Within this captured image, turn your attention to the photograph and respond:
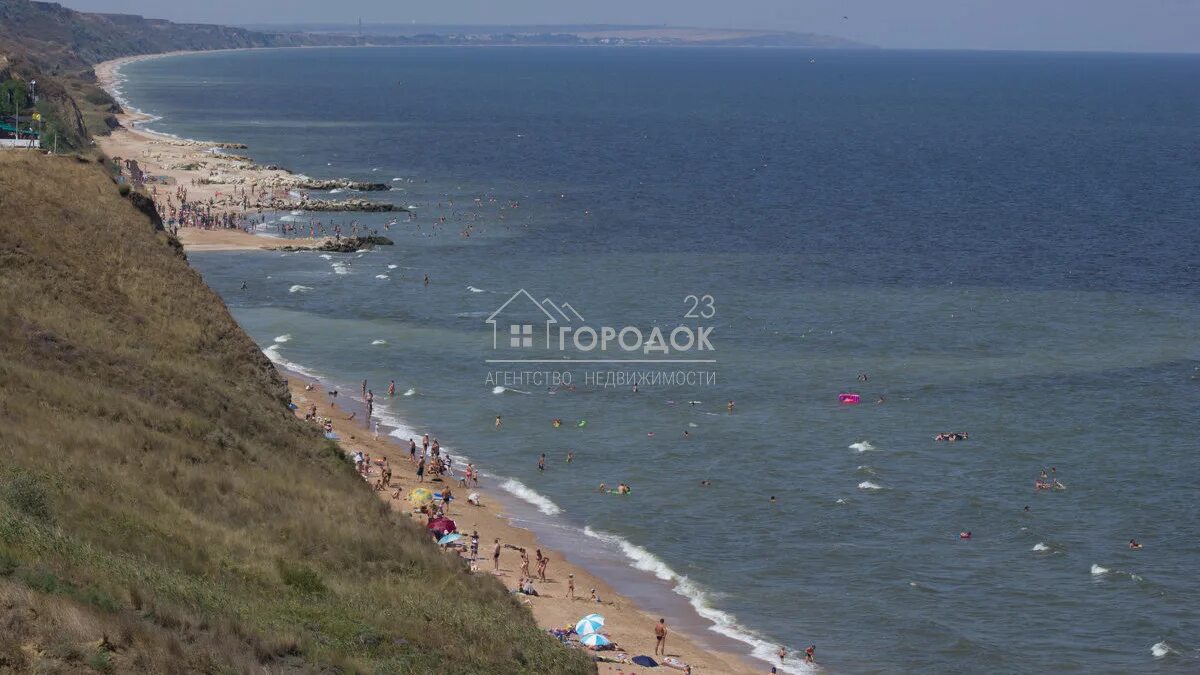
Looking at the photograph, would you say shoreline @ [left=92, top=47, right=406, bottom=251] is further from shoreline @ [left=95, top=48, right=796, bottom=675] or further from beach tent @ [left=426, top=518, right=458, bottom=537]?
beach tent @ [left=426, top=518, right=458, bottom=537]

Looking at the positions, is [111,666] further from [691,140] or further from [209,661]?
[691,140]

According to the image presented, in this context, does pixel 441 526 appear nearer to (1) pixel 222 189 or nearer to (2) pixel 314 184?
(1) pixel 222 189

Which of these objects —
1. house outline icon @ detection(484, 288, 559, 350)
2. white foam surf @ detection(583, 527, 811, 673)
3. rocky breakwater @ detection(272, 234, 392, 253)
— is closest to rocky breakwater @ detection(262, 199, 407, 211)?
rocky breakwater @ detection(272, 234, 392, 253)

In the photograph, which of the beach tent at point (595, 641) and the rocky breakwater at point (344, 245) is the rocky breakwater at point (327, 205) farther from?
the beach tent at point (595, 641)

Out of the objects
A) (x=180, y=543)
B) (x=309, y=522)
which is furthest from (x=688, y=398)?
(x=180, y=543)

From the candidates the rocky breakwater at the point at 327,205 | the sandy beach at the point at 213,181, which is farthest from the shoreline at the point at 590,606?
the rocky breakwater at the point at 327,205
